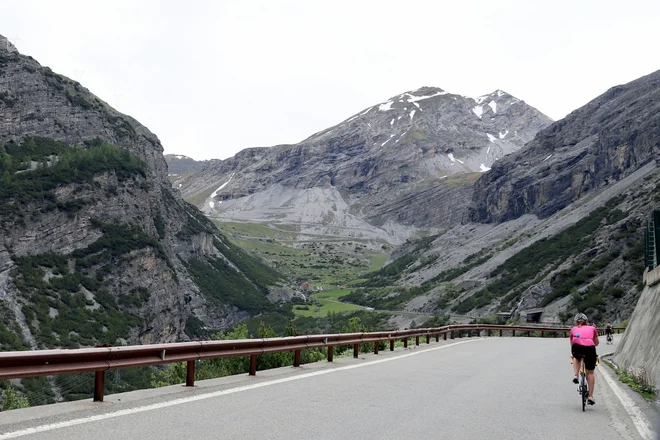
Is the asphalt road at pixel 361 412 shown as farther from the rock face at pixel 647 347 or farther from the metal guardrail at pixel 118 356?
the rock face at pixel 647 347

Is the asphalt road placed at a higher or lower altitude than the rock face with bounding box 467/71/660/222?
lower

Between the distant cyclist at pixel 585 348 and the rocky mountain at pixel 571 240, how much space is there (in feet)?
192

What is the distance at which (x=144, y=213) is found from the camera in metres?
148

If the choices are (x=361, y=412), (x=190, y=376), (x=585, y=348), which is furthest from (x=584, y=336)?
(x=190, y=376)

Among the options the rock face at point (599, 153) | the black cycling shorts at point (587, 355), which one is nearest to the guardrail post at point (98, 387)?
the black cycling shorts at point (587, 355)

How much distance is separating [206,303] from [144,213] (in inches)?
1266

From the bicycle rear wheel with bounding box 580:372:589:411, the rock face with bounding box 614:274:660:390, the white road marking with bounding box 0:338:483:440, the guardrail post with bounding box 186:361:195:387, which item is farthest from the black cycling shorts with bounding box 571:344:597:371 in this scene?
the guardrail post with bounding box 186:361:195:387

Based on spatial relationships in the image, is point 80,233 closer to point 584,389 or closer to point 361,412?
point 361,412

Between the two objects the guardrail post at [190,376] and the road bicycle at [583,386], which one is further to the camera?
the guardrail post at [190,376]

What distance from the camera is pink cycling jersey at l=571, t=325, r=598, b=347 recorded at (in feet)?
34.3

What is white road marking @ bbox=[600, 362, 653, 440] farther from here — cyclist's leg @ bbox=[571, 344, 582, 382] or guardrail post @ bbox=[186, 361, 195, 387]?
guardrail post @ bbox=[186, 361, 195, 387]

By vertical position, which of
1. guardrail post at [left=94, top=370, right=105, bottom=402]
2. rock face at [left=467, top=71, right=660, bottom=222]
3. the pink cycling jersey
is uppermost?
rock face at [left=467, top=71, right=660, bottom=222]

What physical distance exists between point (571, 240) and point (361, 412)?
364ft

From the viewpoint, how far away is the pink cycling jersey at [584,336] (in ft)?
34.3
